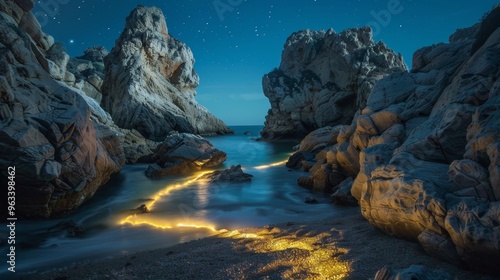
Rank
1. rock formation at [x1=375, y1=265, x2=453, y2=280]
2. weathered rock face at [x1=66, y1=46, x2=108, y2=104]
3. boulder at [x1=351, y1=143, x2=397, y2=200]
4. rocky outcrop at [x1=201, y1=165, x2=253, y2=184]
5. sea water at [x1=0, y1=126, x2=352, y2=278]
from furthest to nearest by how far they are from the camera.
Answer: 1. weathered rock face at [x1=66, y1=46, x2=108, y2=104]
2. rocky outcrop at [x1=201, y1=165, x2=253, y2=184]
3. boulder at [x1=351, y1=143, x2=397, y2=200]
4. sea water at [x1=0, y1=126, x2=352, y2=278]
5. rock formation at [x1=375, y1=265, x2=453, y2=280]

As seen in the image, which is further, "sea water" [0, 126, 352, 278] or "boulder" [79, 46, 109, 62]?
"boulder" [79, 46, 109, 62]

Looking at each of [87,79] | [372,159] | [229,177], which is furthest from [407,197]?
[87,79]

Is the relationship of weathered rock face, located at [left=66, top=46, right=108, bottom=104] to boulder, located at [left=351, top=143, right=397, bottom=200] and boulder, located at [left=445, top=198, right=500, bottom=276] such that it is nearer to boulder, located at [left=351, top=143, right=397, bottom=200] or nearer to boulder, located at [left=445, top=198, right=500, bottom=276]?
boulder, located at [left=351, top=143, right=397, bottom=200]

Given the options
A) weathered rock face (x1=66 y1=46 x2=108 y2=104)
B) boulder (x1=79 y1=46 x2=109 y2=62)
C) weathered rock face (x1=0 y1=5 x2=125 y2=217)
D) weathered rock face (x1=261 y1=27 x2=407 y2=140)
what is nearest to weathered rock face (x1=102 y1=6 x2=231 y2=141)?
weathered rock face (x1=66 y1=46 x2=108 y2=104)

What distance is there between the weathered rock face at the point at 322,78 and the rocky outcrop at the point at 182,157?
30.5 meters

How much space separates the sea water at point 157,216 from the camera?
289 inches

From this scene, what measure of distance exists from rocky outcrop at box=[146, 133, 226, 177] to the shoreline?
1339 cm

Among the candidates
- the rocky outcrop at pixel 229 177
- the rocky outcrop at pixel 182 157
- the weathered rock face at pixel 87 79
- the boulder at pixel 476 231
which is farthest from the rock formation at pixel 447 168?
the weathered rock face at pixel 87 79

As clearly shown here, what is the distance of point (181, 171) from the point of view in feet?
66.6

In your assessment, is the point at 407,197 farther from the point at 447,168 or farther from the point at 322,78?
the point at 322,78

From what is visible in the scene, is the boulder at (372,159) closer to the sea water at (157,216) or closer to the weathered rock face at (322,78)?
the sea water at (157,216)

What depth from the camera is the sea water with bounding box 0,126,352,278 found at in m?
7.33

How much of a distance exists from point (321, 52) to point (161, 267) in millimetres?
59866

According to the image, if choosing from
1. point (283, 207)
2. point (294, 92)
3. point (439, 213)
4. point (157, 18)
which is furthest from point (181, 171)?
point (157, 18)
